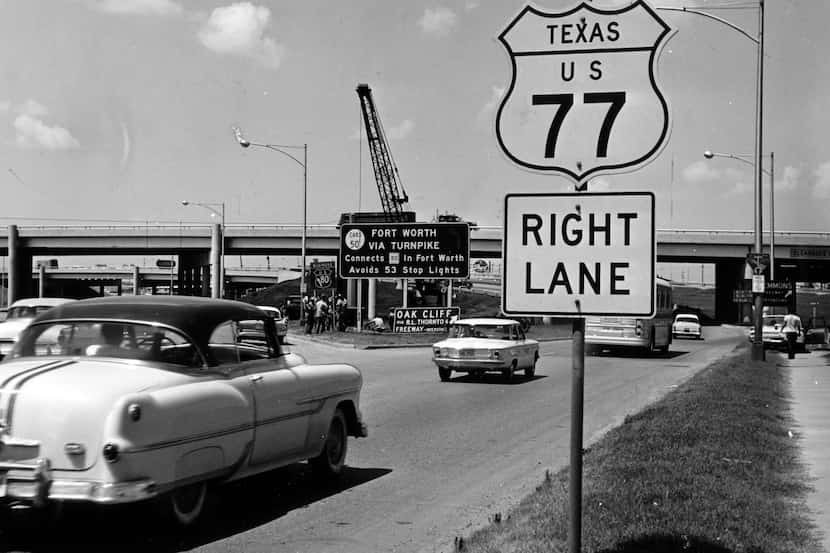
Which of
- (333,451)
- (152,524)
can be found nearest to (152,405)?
(152,524)

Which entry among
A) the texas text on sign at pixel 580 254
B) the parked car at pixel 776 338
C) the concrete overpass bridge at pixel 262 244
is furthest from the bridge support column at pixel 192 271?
the texas text on sign at pixel 580 254

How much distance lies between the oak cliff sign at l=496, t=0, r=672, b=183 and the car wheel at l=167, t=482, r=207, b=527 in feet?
12.0

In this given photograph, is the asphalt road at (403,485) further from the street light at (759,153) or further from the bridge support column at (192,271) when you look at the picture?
the bridge support column at (192,271)

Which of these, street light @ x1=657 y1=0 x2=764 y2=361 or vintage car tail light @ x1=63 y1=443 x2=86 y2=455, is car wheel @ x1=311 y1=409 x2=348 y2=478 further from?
street light @ x1=657 y1=0 x2=764 y2=361

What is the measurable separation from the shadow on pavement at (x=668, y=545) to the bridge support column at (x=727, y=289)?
7756 centimetres

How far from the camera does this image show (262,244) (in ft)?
247

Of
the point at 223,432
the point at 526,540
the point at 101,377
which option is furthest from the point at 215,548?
the point at 526,540

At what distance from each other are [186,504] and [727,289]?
82.6 meters

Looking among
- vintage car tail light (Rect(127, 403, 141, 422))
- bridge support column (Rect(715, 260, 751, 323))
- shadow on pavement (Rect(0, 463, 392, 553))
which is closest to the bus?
shadow on pavement (Rect(0, 463, 392, 553))

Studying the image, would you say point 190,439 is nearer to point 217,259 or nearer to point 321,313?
point 321,313

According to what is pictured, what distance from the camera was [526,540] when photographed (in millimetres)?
6199

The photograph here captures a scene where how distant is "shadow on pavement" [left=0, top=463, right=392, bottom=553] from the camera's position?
649 centimetres

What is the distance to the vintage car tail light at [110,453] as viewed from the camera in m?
5.98

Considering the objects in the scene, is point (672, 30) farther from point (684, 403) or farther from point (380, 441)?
point (684, 403)
